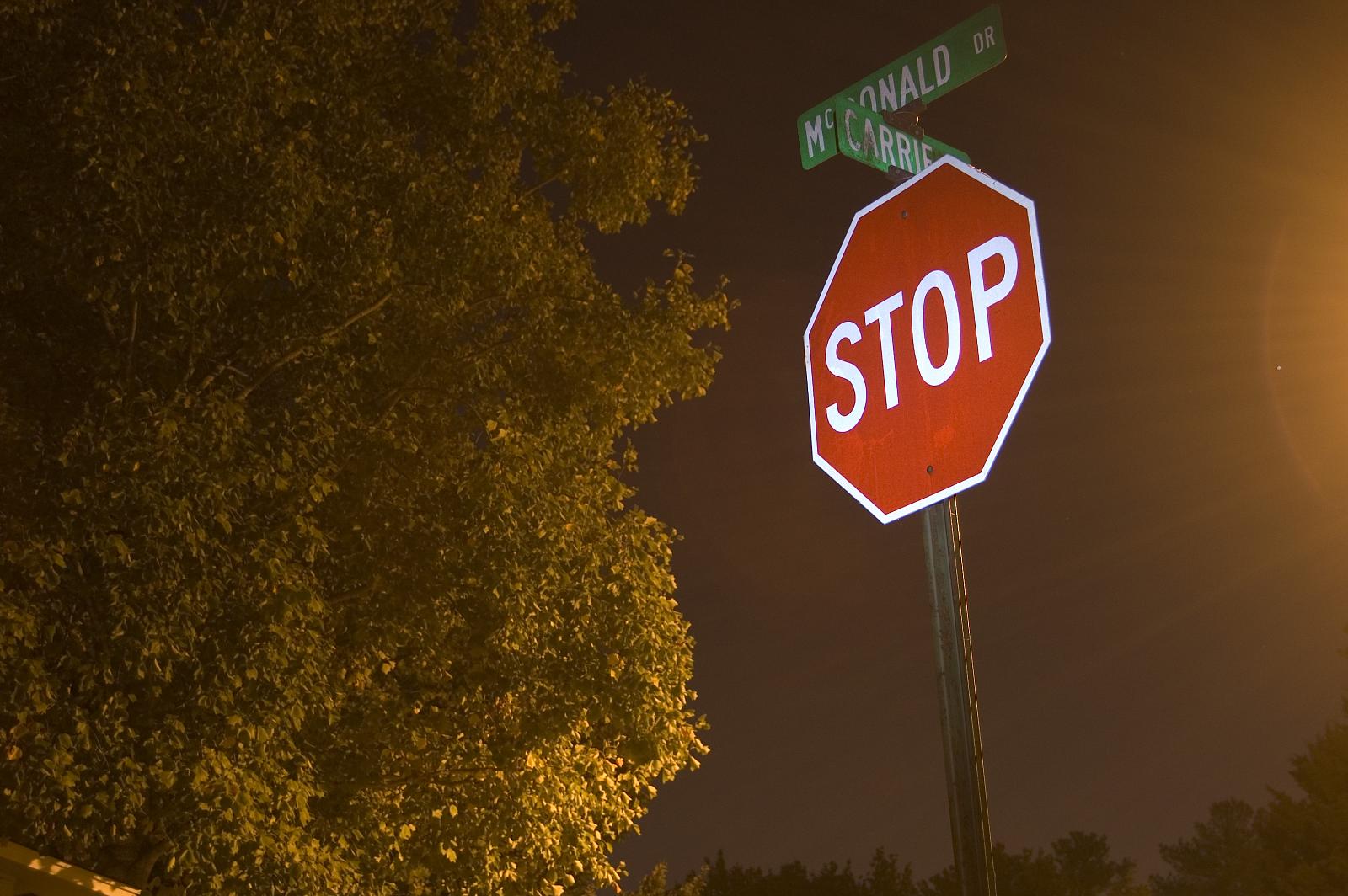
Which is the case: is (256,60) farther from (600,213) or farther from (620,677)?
(620,677)

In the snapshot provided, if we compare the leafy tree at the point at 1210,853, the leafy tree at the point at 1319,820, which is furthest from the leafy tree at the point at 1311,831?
the leafy tree at the point at 1210,853

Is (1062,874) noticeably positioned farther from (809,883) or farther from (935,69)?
(935,69)

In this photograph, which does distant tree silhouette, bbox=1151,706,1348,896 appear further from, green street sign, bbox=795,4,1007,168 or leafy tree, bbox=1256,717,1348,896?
green street sign, bbox=795,4,1007,168

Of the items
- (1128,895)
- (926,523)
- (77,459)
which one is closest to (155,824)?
(77,459)

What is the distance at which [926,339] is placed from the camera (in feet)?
11.7

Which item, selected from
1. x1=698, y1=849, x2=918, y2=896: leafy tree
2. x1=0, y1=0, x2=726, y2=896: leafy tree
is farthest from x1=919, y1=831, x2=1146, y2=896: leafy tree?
x1=0, y1=0, x2=726, y2=896: leafy tree

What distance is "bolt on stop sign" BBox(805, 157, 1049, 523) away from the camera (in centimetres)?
337

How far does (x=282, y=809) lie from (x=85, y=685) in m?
1.59

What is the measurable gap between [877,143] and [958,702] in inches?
76.7

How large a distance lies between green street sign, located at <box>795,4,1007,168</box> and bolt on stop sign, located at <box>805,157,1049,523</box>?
68cm

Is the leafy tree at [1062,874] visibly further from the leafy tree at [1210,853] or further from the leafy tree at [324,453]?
the leafy tree at [324,453]

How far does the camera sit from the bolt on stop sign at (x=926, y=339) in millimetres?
3373

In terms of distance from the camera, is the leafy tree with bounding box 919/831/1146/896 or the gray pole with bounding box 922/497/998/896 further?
the leafy tree with bounding box 919/831/1146/896

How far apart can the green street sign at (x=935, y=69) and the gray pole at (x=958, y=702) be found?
5.14ft
